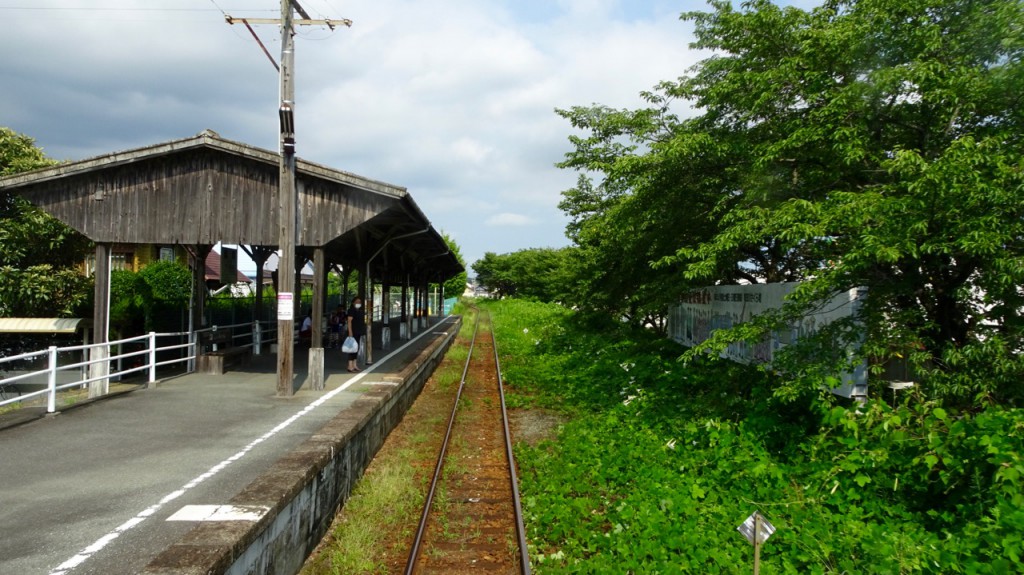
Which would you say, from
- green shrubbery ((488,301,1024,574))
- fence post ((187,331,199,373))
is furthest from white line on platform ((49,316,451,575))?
fence post ((187,331,199,373))

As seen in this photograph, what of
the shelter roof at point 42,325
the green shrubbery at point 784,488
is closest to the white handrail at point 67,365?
the shelter roof at point 42,325

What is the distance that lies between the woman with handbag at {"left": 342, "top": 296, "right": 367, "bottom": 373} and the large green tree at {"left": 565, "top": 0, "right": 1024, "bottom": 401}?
7.47 m

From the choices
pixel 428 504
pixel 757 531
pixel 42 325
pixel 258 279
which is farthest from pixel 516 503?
pixel 258 279

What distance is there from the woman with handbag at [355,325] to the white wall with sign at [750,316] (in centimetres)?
674

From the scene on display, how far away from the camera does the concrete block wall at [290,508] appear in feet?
12.4

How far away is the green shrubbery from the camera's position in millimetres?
4207

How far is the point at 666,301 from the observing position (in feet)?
35.4

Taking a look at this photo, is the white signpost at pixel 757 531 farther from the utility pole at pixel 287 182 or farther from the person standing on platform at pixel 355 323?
the person standing on platform at pixel 355 323

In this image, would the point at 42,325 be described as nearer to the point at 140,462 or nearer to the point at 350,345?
the point at 350,345

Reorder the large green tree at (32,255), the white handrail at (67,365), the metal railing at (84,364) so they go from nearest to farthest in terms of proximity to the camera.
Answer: the white handrail at (67,365), the metal railing at (84,364), the large green tree at (32,255)

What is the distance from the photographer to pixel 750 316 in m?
8.30

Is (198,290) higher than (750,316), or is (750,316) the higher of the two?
(198,290)

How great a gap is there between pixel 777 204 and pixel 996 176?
203cm

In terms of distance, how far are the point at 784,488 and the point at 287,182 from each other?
27.0 ft
